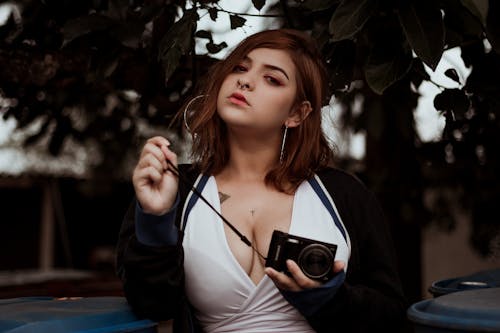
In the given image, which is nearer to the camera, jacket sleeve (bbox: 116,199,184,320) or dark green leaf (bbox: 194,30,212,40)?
jacket sleeve (bbox: 116,199,184,320)

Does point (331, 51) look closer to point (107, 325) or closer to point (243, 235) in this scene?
point (243, 235)

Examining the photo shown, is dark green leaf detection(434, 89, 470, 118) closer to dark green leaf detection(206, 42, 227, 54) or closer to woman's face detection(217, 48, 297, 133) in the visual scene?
woman's face detection(217, 48, 297, 133)

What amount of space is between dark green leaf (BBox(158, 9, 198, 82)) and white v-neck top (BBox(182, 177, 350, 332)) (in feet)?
1.36

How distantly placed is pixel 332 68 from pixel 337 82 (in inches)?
1.8

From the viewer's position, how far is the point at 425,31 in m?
1.83

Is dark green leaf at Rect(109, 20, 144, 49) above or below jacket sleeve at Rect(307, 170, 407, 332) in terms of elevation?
above

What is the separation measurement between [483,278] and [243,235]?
751 mm

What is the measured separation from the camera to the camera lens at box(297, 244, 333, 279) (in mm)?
1703

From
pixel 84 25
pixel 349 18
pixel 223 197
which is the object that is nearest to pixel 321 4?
pixel 349 18

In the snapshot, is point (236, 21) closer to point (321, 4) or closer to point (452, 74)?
point (321, 4)

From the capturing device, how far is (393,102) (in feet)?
9.75

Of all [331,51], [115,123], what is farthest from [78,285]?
[331,51]

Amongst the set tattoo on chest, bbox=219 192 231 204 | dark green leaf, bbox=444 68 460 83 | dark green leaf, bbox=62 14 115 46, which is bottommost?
tattoo on chest, bbox=219 192 231 204

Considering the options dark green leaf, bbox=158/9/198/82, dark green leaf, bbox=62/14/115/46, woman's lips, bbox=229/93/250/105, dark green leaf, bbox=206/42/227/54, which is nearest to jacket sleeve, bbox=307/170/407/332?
woman's lips, bbox=229/93/250/105
